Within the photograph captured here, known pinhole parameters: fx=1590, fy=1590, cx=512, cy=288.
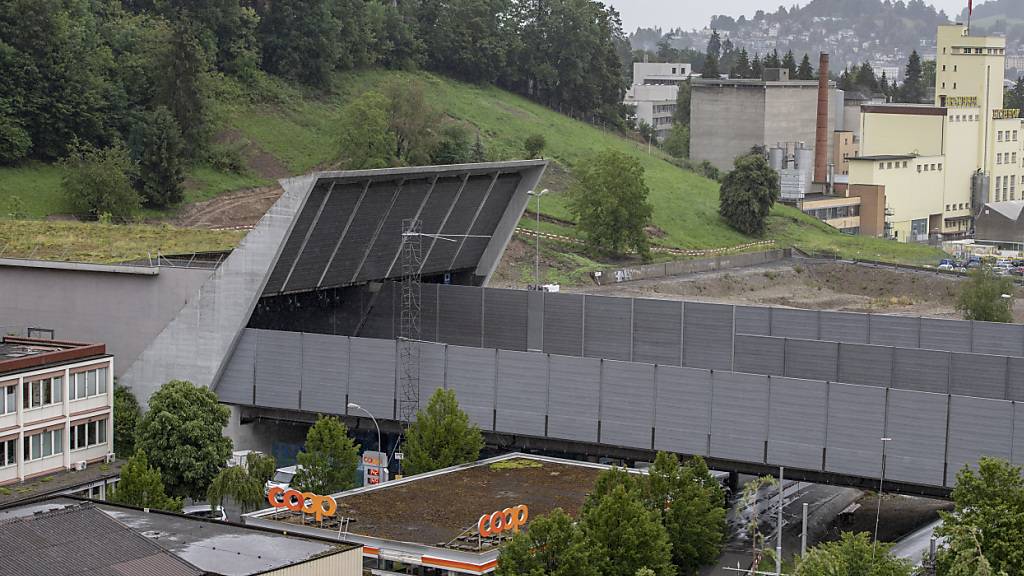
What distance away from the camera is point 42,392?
187 ft

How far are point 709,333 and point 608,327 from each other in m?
4.53

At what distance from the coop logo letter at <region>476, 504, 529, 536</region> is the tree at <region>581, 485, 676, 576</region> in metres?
2.58

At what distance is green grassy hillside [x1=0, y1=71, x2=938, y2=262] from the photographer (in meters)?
124

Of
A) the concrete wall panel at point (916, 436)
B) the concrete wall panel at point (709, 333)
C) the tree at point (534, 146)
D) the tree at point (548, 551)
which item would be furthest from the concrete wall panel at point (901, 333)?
the tree at point (534, 146)

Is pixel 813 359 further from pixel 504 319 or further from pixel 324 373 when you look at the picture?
pixel 324 373

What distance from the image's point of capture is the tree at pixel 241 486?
53.8 metres

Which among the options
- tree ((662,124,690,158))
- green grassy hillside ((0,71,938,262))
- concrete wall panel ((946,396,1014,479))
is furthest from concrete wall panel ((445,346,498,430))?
tree ((662,124,690,158))

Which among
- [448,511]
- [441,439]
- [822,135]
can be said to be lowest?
[448,511]

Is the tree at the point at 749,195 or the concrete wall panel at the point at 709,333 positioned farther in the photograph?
the tree at the point at 749,195

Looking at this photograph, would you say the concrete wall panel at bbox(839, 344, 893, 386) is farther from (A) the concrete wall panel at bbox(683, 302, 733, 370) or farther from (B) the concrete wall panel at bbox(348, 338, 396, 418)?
(B) the concrete wall panel at bbox(348, 338, 396, 418)

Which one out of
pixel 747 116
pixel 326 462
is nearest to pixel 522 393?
pixel 326 462

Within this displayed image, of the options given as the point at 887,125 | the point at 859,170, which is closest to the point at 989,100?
the point at 887,125

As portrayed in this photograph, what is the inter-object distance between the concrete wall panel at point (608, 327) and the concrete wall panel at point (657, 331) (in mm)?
314

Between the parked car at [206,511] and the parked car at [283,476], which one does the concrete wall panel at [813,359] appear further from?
the parked car at [206,511]
